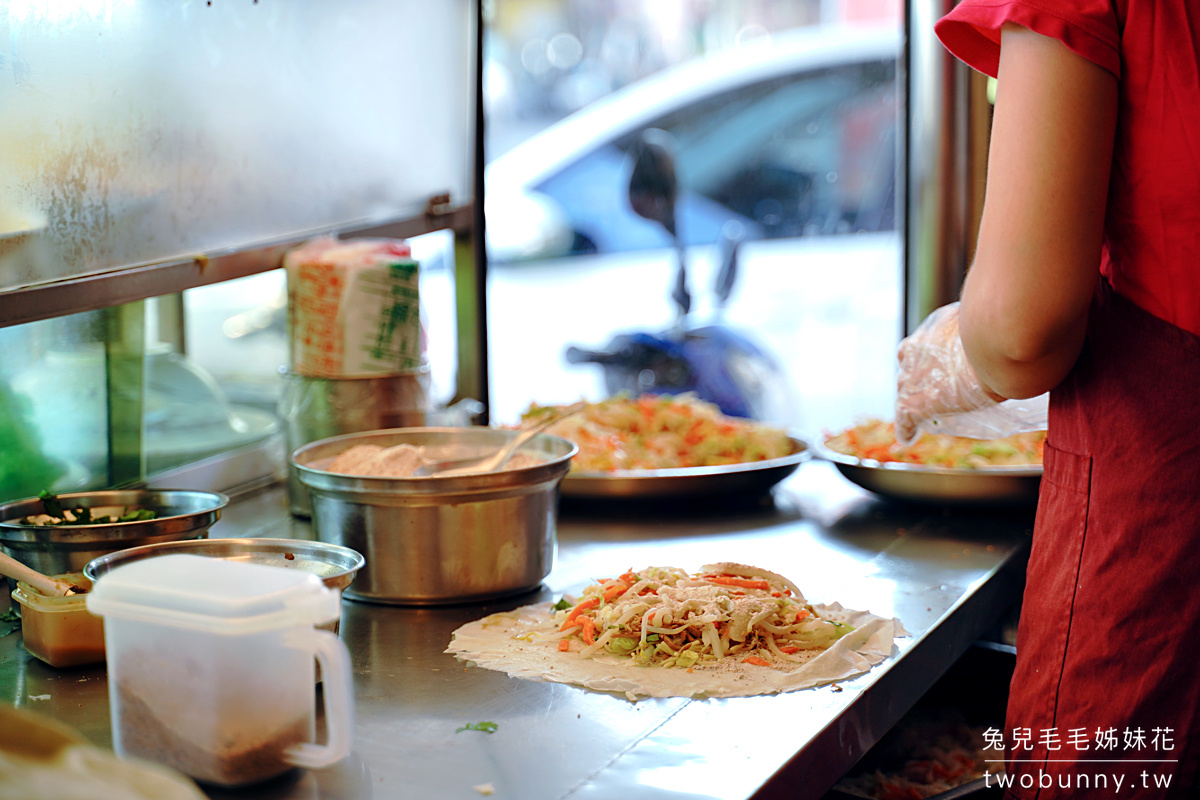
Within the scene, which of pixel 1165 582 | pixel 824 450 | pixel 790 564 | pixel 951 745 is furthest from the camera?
pixel 824 450

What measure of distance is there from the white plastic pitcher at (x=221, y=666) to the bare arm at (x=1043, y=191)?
70 centimetres

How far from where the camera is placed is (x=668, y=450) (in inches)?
90.3

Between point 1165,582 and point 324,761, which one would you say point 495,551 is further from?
point 1165,582

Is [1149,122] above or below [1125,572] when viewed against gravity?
above

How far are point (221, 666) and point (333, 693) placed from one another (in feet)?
0.31

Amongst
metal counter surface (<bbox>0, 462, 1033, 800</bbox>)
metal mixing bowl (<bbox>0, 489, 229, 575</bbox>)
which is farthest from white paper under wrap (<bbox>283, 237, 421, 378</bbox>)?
metal mixing bowl (<bbox>0, 489, 229, 575</bbox>)

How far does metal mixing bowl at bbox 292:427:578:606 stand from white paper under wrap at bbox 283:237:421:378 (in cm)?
41

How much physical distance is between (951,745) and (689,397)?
39.4 inches

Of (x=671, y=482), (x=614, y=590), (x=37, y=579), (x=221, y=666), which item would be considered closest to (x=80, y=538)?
(x=37, y=579)

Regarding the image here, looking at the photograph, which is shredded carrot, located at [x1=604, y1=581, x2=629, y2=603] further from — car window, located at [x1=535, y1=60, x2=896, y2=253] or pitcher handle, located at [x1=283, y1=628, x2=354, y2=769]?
car window, located at [x1=535, y1=60, x2=896, y2=253]

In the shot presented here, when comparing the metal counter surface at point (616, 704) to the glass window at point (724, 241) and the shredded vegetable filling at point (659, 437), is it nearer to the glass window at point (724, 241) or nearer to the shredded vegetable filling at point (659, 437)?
the shredded vegetable filling at point (659, 437)

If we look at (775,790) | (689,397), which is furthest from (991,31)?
(689,397)

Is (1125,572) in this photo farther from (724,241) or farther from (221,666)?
(724,241)

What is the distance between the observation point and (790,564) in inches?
70.1
